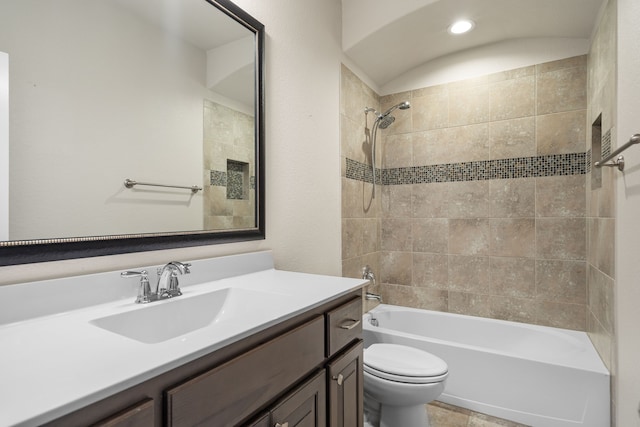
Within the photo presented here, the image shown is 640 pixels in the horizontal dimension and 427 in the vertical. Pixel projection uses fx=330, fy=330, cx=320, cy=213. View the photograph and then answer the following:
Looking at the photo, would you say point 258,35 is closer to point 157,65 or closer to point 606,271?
point 157,65

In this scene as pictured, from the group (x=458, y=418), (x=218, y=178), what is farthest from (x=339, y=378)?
(x=458, y=418)

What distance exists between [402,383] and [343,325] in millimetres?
692

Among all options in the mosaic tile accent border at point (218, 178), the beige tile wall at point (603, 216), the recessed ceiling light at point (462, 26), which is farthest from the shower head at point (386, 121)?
the mosaic tile accent border at point (218, 178)

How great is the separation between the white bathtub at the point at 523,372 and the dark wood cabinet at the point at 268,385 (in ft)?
3.33

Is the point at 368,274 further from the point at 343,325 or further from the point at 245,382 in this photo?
the point at 245,382

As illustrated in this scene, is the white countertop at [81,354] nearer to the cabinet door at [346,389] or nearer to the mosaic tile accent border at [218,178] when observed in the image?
the cabinet door at [346,389]

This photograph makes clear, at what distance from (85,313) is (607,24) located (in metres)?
2.55

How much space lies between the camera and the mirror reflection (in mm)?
854

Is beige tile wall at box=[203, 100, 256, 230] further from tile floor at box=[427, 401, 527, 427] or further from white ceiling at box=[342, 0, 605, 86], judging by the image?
tile floor at box=[427, 401, 527, 427]

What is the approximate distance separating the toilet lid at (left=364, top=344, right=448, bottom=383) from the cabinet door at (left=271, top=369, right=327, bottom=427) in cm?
68

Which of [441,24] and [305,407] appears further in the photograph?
[441,24]

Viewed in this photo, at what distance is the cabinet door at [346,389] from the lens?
1045 millimetres

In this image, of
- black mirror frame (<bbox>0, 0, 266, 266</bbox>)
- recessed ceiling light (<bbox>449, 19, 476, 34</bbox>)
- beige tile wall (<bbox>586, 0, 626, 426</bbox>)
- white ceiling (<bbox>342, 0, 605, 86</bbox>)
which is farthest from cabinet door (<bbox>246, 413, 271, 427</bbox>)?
recessed ceiling light (<bbox>449, 19, 476, 34</bbox>)

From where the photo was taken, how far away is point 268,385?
2.56 ft
